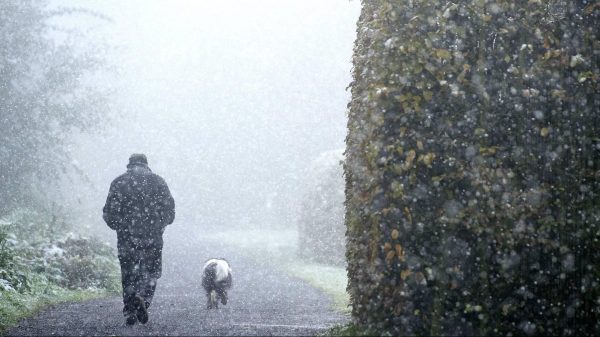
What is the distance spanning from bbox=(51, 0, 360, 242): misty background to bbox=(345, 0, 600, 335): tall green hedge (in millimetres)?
28496

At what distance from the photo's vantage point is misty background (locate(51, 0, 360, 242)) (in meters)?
46.5

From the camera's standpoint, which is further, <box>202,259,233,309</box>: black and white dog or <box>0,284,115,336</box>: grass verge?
<box>202,259,233,309</box>: black and white dog

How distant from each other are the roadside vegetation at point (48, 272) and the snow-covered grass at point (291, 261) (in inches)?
185

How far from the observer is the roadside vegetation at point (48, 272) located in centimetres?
916

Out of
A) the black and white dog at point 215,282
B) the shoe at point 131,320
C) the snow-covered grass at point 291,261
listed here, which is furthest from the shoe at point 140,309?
the snow-covered grass at point 291,261

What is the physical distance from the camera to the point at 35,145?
20.3 meters

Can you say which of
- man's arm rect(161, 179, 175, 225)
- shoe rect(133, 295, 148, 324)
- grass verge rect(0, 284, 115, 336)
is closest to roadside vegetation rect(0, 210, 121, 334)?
grass verge rect(0, 284, 115, 336)

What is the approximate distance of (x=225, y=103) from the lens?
208 ft

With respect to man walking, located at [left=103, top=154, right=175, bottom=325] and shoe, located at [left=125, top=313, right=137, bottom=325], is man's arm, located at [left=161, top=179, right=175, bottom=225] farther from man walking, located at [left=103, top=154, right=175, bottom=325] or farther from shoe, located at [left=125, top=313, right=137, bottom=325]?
shoe, located at [left=125, top=313, right=137, bottom=325]

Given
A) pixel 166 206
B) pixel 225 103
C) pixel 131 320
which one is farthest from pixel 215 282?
pixel 225 103

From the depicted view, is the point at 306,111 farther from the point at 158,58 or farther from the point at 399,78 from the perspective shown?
the point at 399,78

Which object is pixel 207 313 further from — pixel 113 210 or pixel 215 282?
Result: pixel 113 210

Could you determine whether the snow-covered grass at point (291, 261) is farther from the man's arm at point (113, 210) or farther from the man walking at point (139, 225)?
the man's arm at point (113, 210)

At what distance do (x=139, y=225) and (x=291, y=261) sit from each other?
13.2 metres
